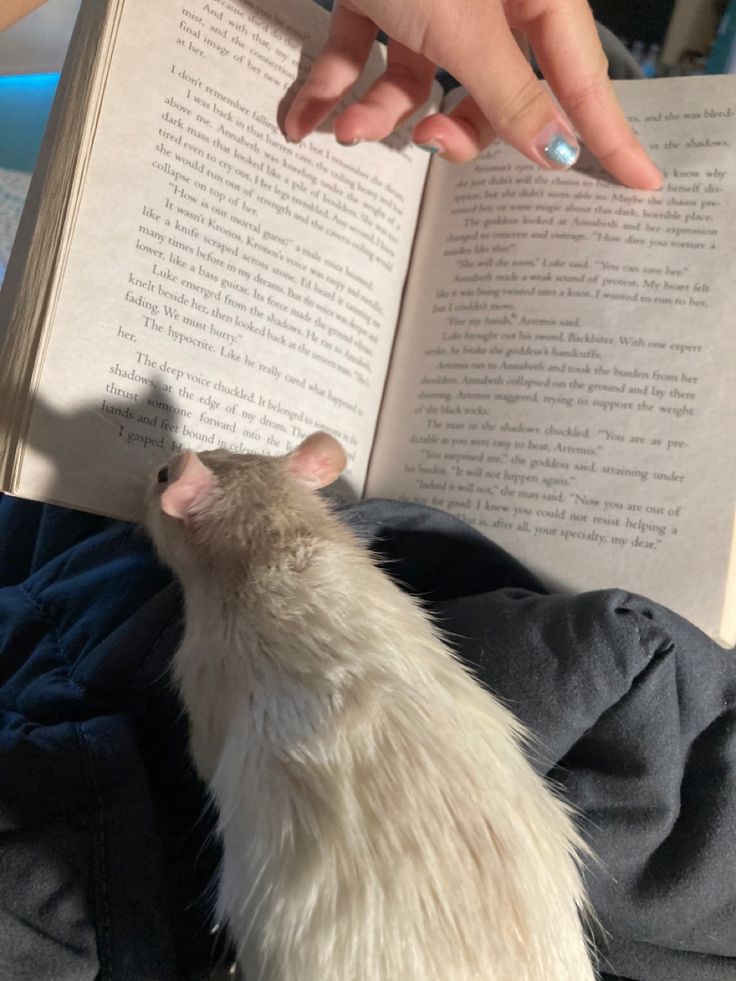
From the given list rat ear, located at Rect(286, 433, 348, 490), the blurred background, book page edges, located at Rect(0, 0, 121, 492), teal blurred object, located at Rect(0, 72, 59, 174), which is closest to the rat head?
rat ear, located at Rect(286, 433, 348, 490)

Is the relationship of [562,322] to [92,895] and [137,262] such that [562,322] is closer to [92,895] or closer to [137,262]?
[137,262]

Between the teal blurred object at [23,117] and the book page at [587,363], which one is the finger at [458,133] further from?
the teal blurred object at [23,117]

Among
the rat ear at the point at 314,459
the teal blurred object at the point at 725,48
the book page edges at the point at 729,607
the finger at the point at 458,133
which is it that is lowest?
the book page edges at the point at 729,607

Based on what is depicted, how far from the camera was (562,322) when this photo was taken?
0.76 metres

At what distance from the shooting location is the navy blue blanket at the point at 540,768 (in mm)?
506

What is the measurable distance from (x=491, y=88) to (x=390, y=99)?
0.44 feet

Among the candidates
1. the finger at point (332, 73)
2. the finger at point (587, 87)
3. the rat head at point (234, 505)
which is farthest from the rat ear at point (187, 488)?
the finger at point (587, 87)

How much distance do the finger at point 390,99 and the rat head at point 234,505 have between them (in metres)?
0.30

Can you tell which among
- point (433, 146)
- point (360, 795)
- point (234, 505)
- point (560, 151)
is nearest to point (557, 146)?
point (560, 151)

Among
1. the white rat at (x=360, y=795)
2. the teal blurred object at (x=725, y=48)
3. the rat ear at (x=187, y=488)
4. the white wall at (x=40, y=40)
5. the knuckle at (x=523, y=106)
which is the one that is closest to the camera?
the white rat at (x=360, y=795)

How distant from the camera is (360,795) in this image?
0.46 m

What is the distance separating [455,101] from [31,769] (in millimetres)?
702

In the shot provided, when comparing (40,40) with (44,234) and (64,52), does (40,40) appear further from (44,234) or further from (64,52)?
(44,234)

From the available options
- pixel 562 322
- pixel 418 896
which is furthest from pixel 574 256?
pixel 418 896
